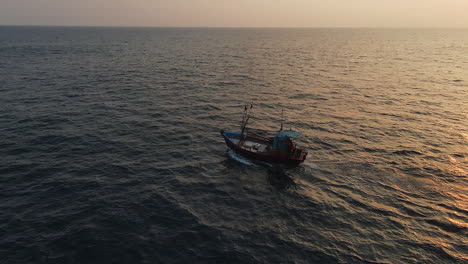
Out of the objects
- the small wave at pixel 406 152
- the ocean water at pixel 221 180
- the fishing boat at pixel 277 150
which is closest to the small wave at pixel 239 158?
the ocean water at pixel 221 180

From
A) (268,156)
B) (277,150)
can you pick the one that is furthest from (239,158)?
(277,150)

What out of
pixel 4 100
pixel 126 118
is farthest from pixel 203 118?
pixel 4 100

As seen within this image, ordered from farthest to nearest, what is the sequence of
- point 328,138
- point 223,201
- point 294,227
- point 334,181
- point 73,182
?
point 328,138
point 334,181
point 73,182
point 223,201
point 294,227

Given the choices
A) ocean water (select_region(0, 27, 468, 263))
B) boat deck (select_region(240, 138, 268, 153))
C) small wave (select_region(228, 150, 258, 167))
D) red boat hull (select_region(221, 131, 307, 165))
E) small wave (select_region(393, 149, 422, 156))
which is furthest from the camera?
small wave (select_region(393, 149, 422, 156))

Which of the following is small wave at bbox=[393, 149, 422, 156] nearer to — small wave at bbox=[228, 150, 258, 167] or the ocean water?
the ocean water

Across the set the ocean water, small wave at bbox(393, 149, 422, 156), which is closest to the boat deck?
the ocean water

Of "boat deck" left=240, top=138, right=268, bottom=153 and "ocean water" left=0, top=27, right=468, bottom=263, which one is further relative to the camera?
"boat deck" left=240, top=138, right=268, bottom=153

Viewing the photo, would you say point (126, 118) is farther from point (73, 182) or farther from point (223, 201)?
point (223, 201)

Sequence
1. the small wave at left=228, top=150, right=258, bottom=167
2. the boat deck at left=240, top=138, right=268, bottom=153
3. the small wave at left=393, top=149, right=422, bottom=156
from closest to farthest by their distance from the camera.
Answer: the small wave at left=228, top=150, right=258, bottom=167 → the boat deck at left=240, top=138, right=268, bottom=153 → the small wave at left=393, top=149, right=422, bottom=156
